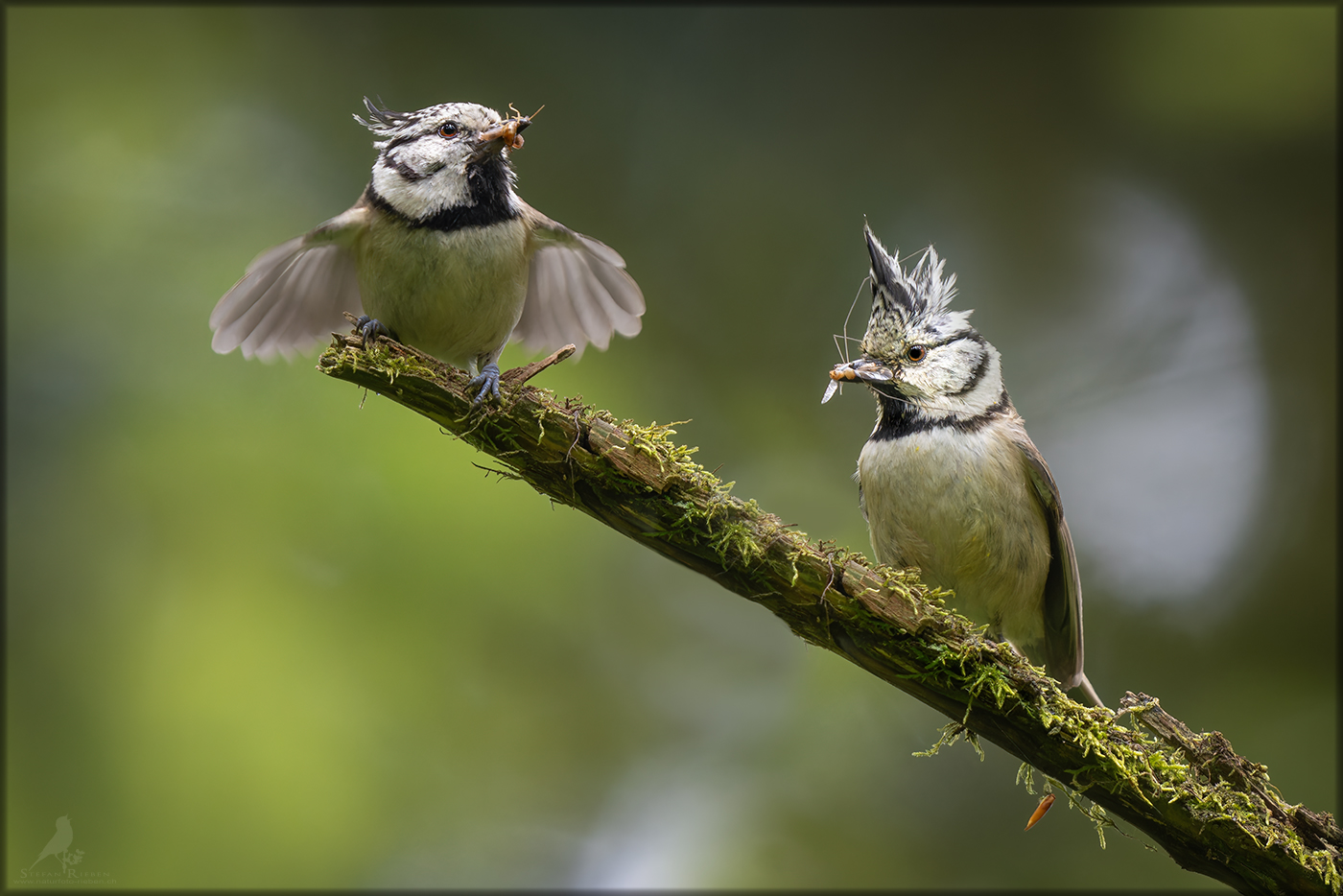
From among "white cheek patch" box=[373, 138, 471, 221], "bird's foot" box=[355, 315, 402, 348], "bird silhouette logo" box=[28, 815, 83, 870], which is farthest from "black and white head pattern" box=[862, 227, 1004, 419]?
"bird silhouette logo" box=[28, 815, 83, 870]

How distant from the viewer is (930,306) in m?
2.08

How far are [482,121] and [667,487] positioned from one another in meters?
1.12

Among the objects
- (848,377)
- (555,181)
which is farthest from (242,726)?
(848,377)

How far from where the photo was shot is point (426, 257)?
221cm

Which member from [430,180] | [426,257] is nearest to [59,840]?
[426,257]

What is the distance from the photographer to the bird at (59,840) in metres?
3.50

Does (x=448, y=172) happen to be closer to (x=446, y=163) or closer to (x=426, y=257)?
(x=446, y=163)

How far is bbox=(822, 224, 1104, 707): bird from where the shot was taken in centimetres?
207

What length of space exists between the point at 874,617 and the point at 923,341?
668mm

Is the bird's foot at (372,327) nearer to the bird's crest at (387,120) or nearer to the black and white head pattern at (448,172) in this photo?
the black and white head pattern at (448,172)

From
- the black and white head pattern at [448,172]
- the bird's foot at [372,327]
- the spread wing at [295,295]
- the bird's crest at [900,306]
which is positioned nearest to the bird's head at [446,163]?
the black and white head pattern at [448,172]

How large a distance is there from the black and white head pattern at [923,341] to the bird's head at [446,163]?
0.94 metres

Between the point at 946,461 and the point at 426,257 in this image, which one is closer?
the point at 946,461

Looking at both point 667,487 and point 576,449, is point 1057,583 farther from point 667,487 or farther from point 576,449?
point 576,449
